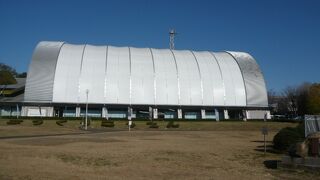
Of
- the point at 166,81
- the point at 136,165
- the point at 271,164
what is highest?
the point at 166,81

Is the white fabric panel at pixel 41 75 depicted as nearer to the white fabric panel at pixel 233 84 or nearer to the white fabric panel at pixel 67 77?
the white fabric panel at pixel 67 77

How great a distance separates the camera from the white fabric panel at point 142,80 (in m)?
85.5

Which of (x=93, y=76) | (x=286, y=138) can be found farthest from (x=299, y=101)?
(x=286, y=138)

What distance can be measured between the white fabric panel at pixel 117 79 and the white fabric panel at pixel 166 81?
6846 mm

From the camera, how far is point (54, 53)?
90062 mm

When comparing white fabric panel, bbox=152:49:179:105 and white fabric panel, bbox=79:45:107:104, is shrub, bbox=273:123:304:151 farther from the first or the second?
white fabric panel, bbox=79:45:107:104

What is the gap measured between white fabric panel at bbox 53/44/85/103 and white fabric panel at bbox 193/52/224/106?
28.7 metres

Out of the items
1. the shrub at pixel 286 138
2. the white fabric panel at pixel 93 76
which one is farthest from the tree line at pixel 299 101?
the shrub at pixel 286 138

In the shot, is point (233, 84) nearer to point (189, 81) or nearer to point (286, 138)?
point (189, 81)

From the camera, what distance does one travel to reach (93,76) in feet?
282

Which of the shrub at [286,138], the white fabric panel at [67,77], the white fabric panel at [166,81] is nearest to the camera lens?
the shrub at [286,138]

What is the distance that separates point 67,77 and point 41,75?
563 centimetres

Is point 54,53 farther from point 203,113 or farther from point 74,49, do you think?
point 203,113

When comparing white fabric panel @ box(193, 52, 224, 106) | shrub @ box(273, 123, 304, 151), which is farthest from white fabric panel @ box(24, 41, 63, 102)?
shrub @ box(273, 123, 304, 151)
